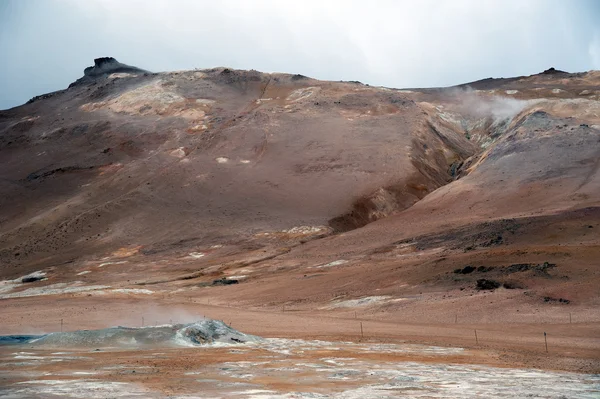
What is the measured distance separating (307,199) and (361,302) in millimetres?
47879

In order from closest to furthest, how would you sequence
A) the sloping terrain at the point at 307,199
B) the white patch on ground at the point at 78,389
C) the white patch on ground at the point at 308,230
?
the white patch on ground at the point at 78,389
the sloping terrain at the point at 307,199
the white patch on ground at the point at 308,230

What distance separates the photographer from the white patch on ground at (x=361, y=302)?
155 feet

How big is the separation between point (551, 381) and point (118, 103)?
404 feet

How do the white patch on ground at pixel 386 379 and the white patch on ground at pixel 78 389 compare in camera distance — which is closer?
the white patch on ground at pixel 78 389

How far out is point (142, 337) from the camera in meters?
30.3

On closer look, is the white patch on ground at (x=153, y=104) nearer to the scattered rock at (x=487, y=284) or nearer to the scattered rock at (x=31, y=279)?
the scattered rock at (x=31, y=279)

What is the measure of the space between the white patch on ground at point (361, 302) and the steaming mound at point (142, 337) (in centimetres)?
1693

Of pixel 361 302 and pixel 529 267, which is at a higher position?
pixel 529 267

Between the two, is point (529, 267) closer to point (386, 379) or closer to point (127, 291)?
point (386, 379)

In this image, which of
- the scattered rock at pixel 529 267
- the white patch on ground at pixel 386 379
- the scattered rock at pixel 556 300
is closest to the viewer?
the white patch on ground at pixel 386 379

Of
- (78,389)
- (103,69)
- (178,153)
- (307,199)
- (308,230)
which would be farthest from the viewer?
(103,69)

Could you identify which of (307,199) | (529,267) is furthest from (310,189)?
Result: (529,267)

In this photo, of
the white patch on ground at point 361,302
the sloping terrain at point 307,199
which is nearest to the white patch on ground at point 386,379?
the sloping terrain at point 307,199

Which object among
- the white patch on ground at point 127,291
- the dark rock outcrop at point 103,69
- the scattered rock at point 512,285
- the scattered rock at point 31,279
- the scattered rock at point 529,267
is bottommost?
the scattered rock at point 512,285
